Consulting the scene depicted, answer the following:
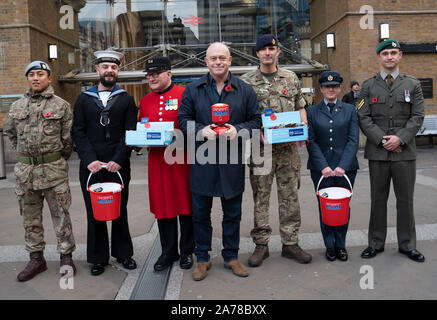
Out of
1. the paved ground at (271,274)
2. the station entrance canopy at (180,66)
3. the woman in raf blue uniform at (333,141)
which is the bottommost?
the paved ground at (271,274)

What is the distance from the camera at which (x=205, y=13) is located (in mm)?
15375

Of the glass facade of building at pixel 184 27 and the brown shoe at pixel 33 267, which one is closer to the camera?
the brown shoe at pixel 33 267

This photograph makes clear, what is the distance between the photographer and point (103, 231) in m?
4.08

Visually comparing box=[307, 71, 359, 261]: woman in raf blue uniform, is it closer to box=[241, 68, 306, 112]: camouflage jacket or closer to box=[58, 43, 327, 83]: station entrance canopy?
box=[241, 68, 306, 112]: camouflage jacket

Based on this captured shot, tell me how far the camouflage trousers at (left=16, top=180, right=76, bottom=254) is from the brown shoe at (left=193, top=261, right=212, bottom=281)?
1.33m

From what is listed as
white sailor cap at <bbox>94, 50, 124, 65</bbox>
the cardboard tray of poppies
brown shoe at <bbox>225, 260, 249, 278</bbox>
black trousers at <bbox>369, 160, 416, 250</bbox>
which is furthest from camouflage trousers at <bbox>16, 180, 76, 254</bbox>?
black trousers at <bbox>369, 160, 416, 250</bbox>

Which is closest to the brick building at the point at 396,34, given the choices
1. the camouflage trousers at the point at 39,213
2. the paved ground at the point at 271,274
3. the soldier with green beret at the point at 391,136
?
the paved ground at the point at 271,274

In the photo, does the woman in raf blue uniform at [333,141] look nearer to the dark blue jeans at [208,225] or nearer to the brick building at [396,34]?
the dark blue jeans at [208,225]

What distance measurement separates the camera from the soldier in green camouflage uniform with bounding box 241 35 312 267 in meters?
4.00

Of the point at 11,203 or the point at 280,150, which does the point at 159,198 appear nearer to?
the point at 280,150

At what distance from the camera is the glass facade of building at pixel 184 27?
591 inches

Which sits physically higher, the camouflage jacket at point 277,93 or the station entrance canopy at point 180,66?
the station entrance canopy at point 180,66

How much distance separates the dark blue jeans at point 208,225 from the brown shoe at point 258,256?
0.66 ft
